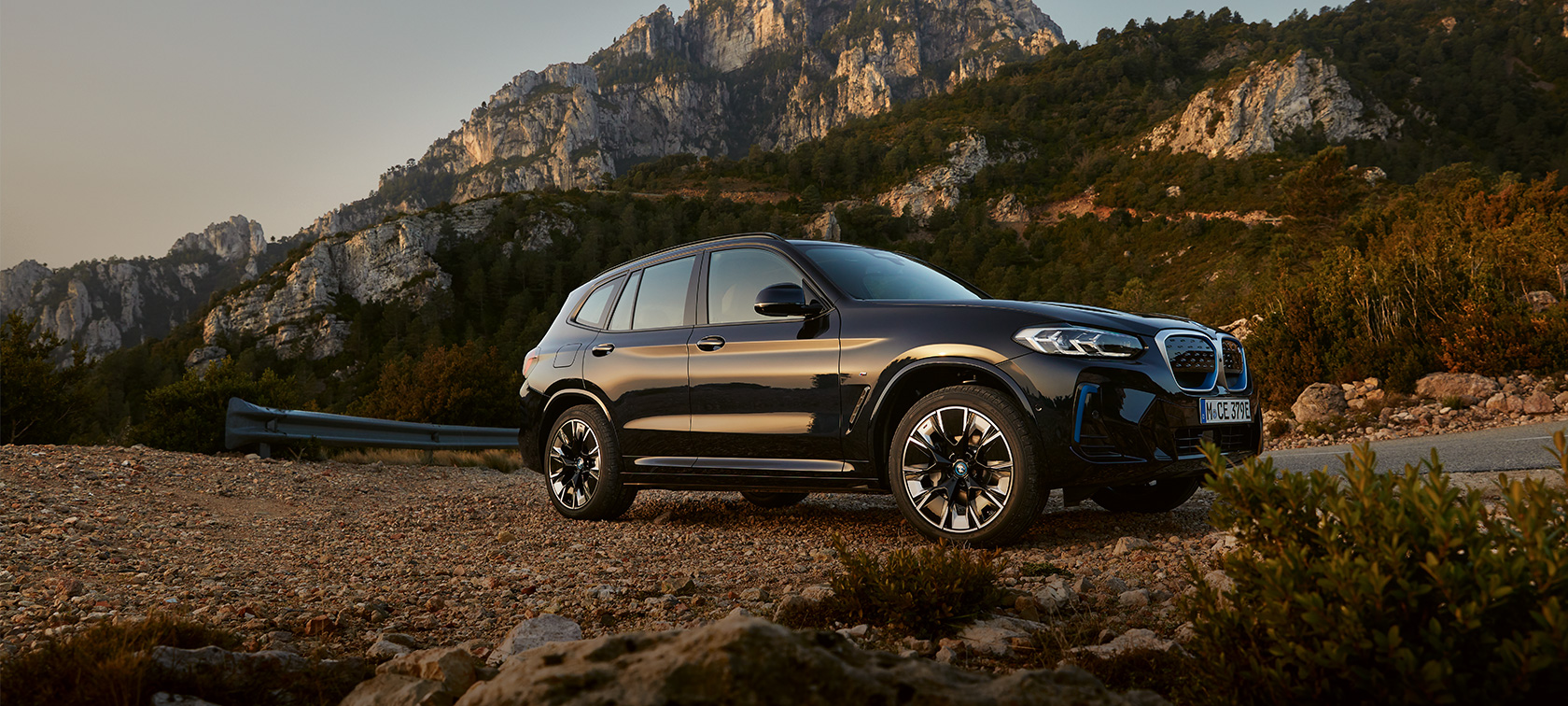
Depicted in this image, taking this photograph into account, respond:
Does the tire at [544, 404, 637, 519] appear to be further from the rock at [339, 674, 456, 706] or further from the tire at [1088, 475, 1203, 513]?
the rock at [339, 674, 456, 706]

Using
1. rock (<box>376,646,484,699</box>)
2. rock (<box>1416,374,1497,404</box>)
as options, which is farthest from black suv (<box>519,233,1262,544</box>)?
rock (<box>1416,374,1497,404</box>)

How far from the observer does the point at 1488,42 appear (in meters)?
95.9

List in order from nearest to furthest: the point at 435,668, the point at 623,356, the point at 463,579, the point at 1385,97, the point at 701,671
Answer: the point at 701,671 < the point at 435,668 < the point at 463,579 < the point at 623,356 < the point at 1385,97

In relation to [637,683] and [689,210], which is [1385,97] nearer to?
[689,210]

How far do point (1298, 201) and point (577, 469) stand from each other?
3693cm

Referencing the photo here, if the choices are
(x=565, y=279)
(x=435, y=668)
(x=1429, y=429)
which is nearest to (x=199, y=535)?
(x=435, y=668)

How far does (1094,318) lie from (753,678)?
10.6 feet

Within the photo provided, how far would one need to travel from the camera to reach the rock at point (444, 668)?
69.4 inches

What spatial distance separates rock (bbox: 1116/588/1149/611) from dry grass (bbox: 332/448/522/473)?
8779mm

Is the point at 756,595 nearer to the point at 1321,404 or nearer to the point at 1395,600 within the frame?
the point at 1395,600

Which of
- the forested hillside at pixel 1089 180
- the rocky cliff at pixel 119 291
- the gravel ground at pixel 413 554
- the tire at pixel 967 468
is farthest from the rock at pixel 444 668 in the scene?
the rocky cliff at pixel 119 291

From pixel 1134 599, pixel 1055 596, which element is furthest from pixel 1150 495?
pixel 1055 596

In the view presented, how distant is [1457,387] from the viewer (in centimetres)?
891

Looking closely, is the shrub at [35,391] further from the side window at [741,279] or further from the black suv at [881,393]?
the side window at [741,279]
